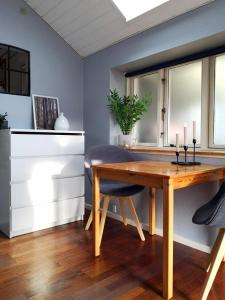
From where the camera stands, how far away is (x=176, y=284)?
1643 millimetres

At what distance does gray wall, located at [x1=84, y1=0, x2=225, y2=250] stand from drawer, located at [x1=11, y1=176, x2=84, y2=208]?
0.55m

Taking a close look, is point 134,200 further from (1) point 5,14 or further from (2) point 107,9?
(1) point 5,14

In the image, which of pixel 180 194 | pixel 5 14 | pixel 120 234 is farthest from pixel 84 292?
pixel 5 14

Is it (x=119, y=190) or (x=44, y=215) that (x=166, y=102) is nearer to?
(x=119, y=190)

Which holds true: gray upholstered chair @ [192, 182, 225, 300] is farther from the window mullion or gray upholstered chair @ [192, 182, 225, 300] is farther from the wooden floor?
the window mullion

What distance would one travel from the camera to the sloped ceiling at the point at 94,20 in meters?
2.31

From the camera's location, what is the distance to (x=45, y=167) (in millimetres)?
2584

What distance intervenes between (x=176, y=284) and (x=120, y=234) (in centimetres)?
94

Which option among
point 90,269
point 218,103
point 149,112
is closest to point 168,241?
point 90,269

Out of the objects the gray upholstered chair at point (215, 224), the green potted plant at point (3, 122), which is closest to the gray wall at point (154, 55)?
the gray upholstered chair at point (215, 224)

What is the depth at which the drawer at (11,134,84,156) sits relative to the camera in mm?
2369

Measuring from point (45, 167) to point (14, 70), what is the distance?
1193mm

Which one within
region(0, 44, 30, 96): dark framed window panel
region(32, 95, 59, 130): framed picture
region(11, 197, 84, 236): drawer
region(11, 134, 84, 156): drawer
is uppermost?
region(0, 44, 30, 96): dark framed window panel

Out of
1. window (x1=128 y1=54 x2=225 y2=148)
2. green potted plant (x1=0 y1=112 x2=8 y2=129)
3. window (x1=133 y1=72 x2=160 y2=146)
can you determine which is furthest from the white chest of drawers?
window (x1=128 y1=54 x2=225 y2=148)
